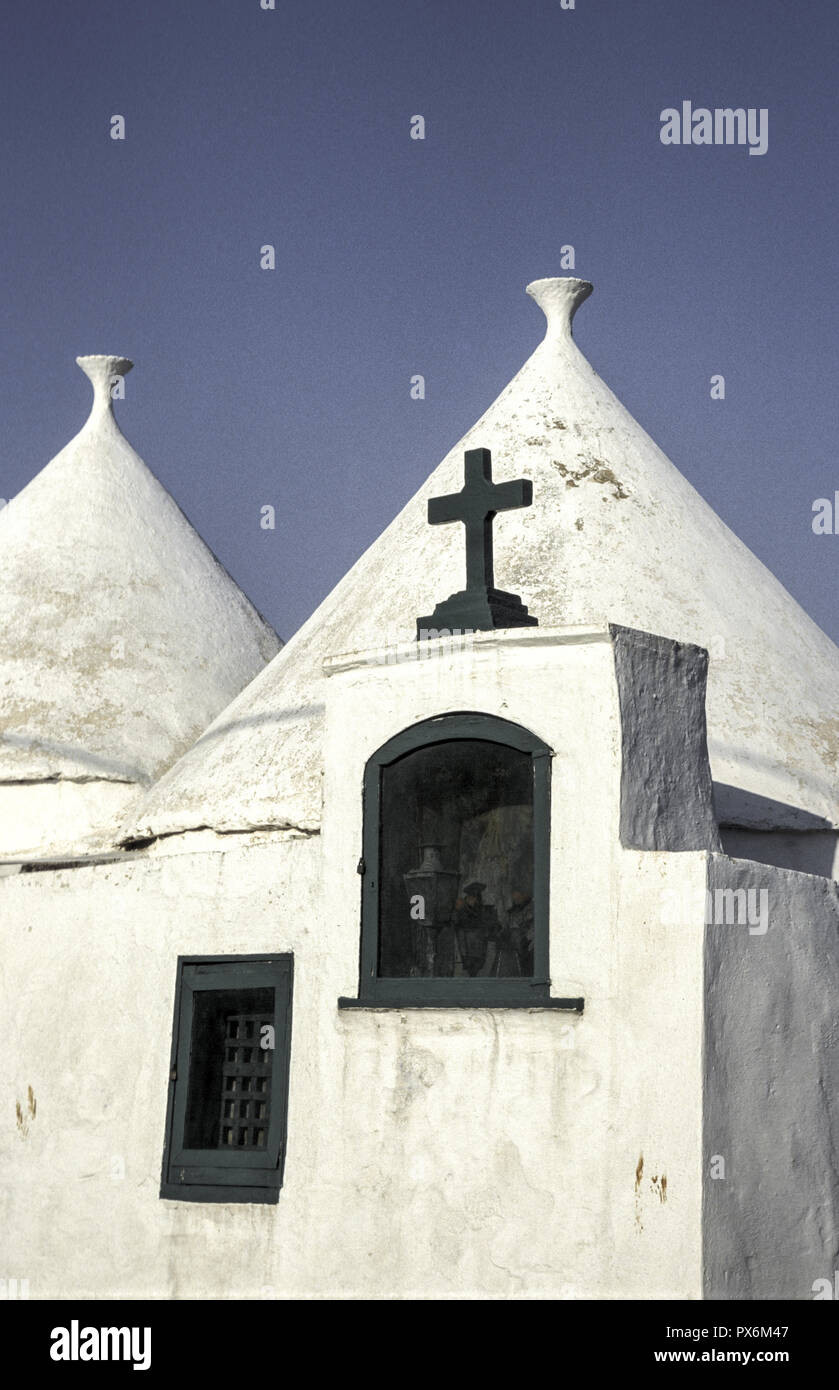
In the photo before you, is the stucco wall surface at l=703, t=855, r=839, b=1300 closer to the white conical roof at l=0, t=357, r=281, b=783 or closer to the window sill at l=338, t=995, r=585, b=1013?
the window sill at l=338, t=995, r=585, b=1013

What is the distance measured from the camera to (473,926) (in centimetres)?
723

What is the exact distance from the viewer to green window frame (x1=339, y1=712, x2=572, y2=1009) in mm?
6914

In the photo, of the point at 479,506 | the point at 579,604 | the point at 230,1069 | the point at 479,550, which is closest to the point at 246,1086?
the point at 230,1069

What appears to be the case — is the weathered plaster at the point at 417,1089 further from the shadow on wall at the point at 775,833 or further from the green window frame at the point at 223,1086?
the shadow on wall at the point at 775,833

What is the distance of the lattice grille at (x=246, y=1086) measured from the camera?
768cm

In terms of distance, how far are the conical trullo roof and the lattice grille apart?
7.05 ft

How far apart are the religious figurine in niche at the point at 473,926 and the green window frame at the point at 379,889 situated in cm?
18

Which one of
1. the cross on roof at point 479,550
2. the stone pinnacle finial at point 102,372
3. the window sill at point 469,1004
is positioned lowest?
the window sill at point 469,1004

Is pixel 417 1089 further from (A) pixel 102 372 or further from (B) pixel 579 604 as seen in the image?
(A) pixel 102 372

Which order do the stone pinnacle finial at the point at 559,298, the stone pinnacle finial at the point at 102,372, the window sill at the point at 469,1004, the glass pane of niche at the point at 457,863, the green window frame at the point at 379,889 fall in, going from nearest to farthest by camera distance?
1. the window sill at the point at 469,1004
2. the green window frame at the point at 379,889
3. the glass pane of niche at the point at 457,863
4. the stone pinnacle finial at the point at 559,298
5. the stone pinnacle finial at the point at 102,372

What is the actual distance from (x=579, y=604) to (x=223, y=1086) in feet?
12.1

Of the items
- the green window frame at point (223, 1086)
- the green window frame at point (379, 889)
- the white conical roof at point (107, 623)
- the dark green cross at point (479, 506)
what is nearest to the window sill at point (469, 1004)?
the green window frame at point (379, 889)

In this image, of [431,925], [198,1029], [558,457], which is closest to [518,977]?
[431,925]

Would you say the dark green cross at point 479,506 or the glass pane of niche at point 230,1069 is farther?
the dark green cross at point 479,506
